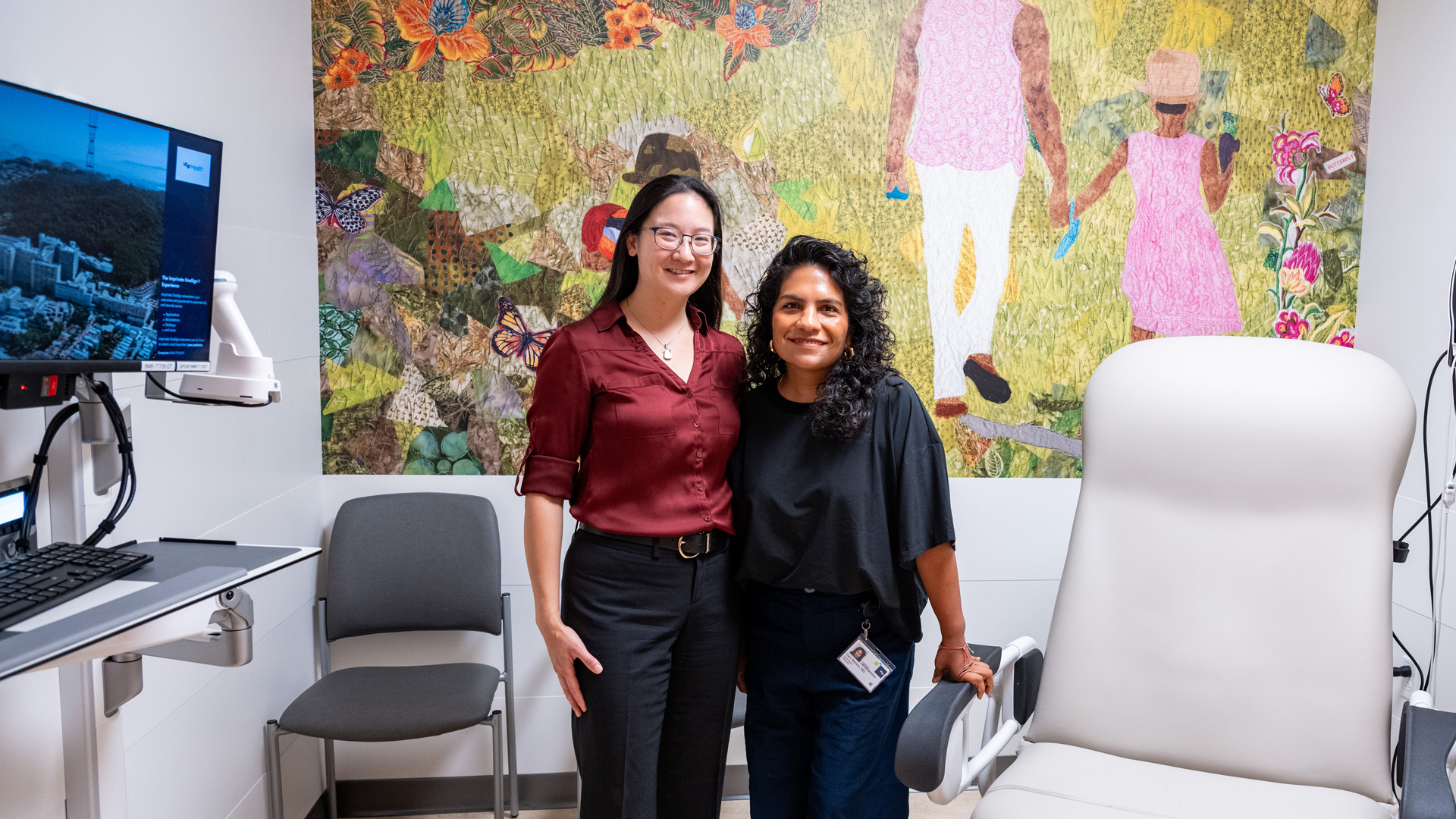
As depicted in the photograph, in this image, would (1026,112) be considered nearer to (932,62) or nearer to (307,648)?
(932,62)

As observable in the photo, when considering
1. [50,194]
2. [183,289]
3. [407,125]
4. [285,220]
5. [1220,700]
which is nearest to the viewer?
[50,194]

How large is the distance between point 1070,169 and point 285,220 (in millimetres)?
2199

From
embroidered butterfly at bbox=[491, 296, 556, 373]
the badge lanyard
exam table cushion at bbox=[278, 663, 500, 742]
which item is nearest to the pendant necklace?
the badge lanyard

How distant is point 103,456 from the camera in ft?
4.61

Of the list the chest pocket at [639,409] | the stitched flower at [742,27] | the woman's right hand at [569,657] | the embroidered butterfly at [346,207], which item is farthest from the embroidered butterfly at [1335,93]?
the embroidered butterfly at [346,207]

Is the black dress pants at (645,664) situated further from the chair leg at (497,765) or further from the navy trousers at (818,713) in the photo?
the chair leg at (497,765)

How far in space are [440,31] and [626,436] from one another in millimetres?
1505

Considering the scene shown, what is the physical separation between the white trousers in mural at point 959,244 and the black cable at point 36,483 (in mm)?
2076

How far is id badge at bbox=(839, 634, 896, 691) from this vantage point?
1.56 m

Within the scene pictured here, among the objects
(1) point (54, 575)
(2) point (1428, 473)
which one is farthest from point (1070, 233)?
(1) point (54, 575)

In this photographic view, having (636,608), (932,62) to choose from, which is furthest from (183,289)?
(932,62)

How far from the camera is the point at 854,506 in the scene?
1556 mm

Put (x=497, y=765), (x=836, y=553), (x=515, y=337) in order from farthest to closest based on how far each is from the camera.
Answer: (x=515, y=337)
(x=497, y=765)
(x=836, y=553)

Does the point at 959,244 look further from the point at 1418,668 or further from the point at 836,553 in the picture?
the point at 1418,668
